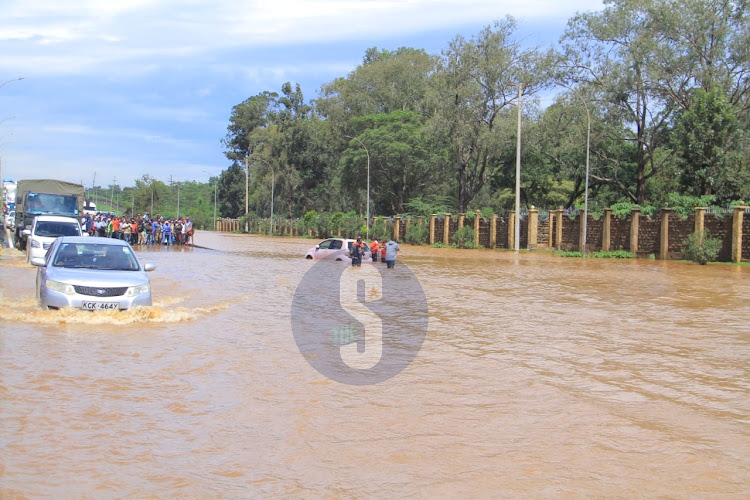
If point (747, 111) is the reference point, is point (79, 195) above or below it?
below

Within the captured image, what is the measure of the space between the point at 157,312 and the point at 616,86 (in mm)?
40325

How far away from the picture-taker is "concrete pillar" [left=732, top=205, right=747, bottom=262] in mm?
32781

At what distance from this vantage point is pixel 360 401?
7973 mm

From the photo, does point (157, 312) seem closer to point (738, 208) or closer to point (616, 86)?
point (738, 208)

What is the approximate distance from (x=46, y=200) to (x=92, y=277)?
2137 centimetres

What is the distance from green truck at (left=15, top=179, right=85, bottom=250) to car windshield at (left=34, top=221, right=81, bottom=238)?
719 centimetres

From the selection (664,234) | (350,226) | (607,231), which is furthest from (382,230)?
(664,234)

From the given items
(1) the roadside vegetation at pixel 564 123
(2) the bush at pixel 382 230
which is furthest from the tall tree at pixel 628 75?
(2) the bush at pixel 382 230

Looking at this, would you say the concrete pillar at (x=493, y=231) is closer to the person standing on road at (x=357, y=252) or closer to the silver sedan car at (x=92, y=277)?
the person standing on road at (x=357, y=252)

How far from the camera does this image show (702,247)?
33.6 meters

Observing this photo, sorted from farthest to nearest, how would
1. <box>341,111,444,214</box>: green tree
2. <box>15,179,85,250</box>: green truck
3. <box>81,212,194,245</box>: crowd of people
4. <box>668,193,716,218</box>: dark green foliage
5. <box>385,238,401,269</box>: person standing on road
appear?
1. <box>341,111,444,214</box>: green tree
2. <box>81,212,194,245</box>: crowd of people
3. <box>668,193,716,218</box>: dark green foliage
4. <box>15,179,85,250</box>: green truck
5. <box>385,238,401,269</box>: person standing on road

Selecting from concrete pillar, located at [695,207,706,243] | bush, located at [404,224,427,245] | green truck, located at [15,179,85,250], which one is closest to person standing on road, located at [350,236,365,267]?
green truck, located at [15,179,85,250]

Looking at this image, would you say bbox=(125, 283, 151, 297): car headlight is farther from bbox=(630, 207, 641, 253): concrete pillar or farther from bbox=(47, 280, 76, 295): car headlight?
bbox=(630, 207, 641, 253): concrete pillar

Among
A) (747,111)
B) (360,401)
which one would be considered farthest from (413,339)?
(747,111)
